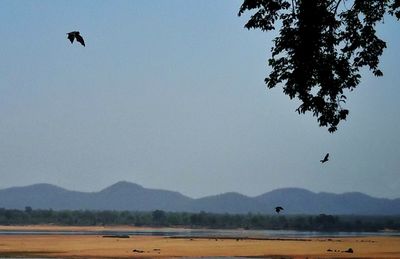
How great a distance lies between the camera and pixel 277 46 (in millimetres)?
21750

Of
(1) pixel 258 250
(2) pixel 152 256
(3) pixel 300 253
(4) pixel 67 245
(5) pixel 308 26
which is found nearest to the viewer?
(5) pixel 308 26

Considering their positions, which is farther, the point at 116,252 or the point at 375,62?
the point at 116,252

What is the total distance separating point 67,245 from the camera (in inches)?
3322

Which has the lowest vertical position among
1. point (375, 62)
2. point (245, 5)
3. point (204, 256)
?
point (204, 256)

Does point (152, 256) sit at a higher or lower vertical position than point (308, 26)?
lower

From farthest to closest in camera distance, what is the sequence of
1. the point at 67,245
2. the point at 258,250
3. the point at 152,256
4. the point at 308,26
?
1. the point at 67,245
2. the point at 258,250
3. the point at 152,256
4. the point at 308,26

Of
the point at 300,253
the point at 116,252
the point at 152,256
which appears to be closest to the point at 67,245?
the point at 116,252

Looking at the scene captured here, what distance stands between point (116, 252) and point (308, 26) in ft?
178

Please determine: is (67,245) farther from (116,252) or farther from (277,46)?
(277,46)

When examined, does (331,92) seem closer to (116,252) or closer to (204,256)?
(204,256)

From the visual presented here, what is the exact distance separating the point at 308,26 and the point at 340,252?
5496cm

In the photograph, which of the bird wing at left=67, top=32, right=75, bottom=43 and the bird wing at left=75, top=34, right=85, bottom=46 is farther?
the bird wing at left=67, top=32, right=75, bottom=43

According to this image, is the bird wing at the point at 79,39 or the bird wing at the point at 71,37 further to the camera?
the bird wing at the point at 71,37

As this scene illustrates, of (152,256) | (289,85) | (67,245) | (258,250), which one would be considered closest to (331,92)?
(289,85)
